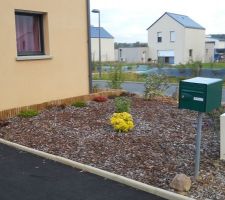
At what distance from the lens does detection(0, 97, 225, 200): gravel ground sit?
5.93 meters

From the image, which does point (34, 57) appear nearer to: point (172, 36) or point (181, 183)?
point (181, 183)

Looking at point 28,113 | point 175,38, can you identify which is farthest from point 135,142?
point 175,38

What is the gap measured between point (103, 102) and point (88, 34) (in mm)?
2569

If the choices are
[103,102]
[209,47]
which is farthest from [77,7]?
[209,47]

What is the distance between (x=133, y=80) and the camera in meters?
28.7

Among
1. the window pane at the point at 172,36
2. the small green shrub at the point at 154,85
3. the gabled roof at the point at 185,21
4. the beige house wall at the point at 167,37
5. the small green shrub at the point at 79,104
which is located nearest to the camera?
the small green shrub at the point at 79,104

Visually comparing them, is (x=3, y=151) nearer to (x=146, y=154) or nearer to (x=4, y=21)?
(x=146, y=154)

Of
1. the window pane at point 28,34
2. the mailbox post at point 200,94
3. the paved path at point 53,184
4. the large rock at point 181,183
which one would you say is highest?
the window pane at point 28,34

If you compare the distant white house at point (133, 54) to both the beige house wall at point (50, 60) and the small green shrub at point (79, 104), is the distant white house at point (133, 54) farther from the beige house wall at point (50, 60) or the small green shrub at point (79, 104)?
the small green shrub at point (79, 104)

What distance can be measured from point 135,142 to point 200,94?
257 centimetres

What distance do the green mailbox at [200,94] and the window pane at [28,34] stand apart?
6590 mm

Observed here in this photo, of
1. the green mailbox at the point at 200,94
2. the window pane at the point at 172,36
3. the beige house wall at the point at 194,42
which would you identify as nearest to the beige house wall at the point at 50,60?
the green mailbox at the point at 200,94

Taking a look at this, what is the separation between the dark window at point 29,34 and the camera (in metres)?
10.8

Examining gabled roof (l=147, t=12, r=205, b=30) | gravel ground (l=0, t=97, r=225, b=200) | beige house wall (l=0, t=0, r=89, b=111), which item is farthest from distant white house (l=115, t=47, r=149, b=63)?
gravel ground (l=0, t=97, r=225, b=200)
